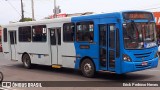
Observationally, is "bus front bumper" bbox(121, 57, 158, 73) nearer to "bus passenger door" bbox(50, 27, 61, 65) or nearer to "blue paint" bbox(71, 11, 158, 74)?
"blue paint" bbox(71, 11, 158, 74)

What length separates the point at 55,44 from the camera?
15797 mm

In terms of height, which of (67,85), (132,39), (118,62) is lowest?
(67,85)

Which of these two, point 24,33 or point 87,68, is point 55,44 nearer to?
point 87,68

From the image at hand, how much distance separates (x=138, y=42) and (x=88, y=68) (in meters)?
2.47

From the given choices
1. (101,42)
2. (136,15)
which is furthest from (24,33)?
(136,15)

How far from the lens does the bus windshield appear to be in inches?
478

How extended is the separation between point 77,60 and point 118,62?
2.70 meters

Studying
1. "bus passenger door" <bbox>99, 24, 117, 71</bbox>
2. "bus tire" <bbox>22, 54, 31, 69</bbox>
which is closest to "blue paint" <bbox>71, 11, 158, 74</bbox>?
"bus passenger door" <bbox>99, 24, 117, 71</bbox>

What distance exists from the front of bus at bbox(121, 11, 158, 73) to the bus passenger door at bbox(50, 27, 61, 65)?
4230mm

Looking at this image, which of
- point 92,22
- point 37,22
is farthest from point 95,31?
point 37,22

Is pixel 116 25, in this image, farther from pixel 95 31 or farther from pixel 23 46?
pixel 23 46

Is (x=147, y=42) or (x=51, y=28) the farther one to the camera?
(x=51, y=28)

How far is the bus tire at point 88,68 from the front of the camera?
1341 centimetres

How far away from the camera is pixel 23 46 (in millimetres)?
18750
